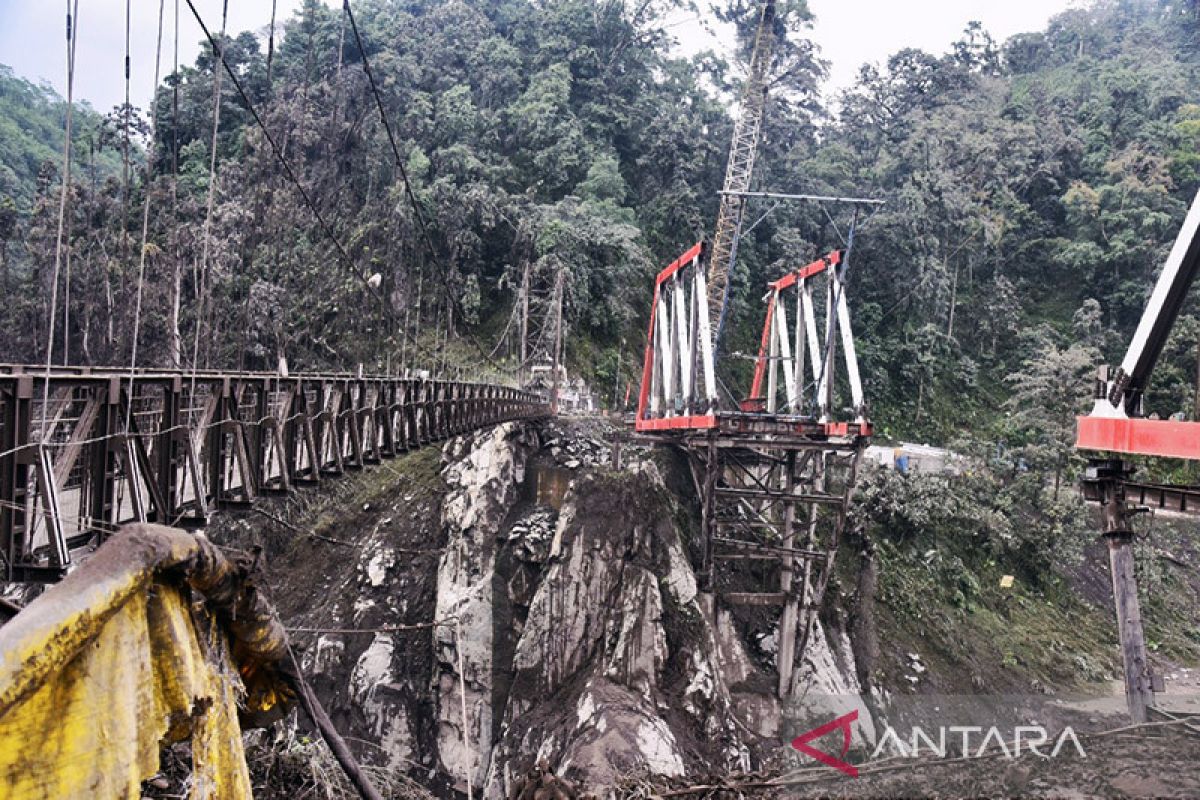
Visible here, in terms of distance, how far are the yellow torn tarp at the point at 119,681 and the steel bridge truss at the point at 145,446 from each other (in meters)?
1.63

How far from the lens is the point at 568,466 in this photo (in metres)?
15.0

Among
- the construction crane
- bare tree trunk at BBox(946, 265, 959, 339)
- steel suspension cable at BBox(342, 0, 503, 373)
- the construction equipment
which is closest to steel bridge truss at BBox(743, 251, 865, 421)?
the construction equipment

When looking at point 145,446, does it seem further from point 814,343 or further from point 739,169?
point 739,169

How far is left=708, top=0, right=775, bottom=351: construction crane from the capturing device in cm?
2033

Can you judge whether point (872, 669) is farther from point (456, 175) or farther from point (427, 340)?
point (456, 175)

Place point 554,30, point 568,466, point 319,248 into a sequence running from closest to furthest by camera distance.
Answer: point 568,466 → point 319,248 → point 554,30

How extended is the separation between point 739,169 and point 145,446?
21.0 metres

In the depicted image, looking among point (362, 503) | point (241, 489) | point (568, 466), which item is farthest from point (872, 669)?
point (241, 489)

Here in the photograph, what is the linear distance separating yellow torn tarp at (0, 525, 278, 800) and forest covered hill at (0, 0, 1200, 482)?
15.2 metres

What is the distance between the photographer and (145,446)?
13.3 feet

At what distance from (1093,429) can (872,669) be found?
8434mm

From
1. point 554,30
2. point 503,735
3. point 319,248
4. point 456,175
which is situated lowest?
point 503,735

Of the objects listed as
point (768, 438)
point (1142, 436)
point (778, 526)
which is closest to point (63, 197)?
point (1142, 436)

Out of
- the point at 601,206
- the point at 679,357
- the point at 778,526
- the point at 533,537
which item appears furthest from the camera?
the point at 601,206
